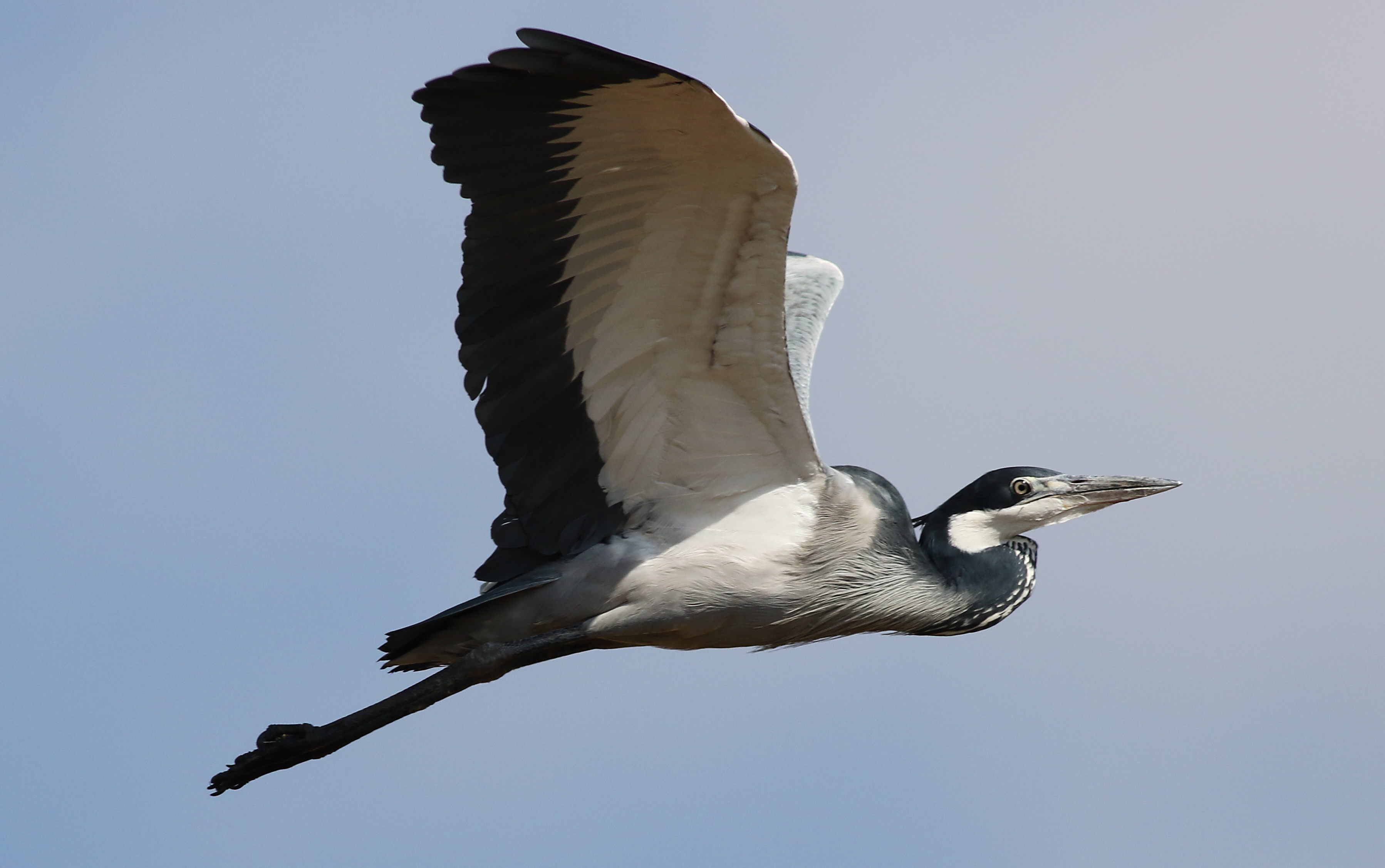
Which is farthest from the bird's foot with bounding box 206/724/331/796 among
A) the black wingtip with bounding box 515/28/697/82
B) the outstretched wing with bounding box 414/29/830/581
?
the black wingtip with bounding box 515/28/697/82

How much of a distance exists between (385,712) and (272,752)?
0.57m

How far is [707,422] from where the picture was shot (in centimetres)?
782

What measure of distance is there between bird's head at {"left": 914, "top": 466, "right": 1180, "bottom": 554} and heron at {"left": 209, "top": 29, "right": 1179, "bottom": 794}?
5.0 inches

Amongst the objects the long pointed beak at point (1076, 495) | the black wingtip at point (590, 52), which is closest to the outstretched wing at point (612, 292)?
the black wingtip at point (590, 52)

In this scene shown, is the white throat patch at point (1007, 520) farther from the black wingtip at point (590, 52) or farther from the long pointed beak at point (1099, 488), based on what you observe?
the black wingtip at point (590, 52)

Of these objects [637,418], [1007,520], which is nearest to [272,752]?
[637,418]

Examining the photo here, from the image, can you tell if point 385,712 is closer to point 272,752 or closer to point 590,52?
point 272,752

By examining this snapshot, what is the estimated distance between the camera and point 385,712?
7.59 m

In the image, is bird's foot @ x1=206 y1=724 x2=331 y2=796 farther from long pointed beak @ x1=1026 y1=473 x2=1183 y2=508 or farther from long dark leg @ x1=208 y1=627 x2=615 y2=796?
long pointed beak @ x1=1026 y1=473 x2=1183 y2=508

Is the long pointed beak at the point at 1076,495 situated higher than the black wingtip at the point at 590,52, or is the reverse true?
the black wingtip at the point at 590,52

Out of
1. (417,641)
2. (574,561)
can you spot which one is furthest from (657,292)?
(417,641)

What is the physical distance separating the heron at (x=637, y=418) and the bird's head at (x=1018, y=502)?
0.13m

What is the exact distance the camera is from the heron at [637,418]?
688cm

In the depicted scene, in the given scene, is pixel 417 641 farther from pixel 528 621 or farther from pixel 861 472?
pixel 861 472
